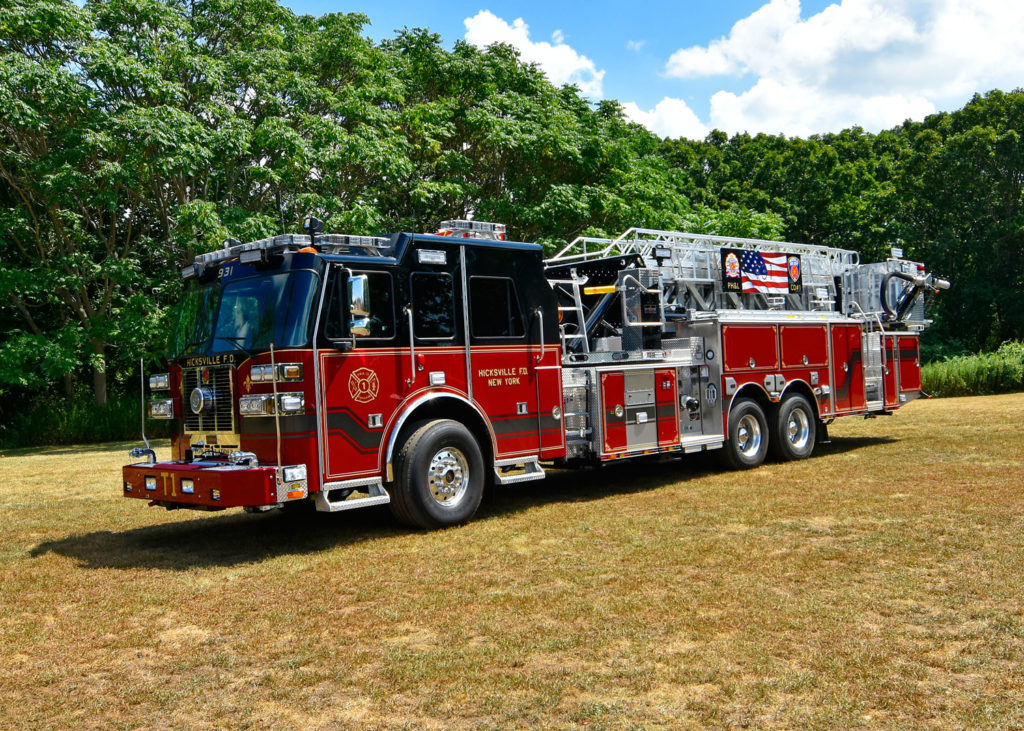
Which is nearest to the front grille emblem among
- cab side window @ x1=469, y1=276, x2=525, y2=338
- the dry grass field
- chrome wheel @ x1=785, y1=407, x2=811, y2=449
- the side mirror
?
the dry grass field

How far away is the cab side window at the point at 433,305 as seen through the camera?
28.5ft

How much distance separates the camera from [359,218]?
19.2 m

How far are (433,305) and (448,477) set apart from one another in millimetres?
1641

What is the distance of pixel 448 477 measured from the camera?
8781 mm

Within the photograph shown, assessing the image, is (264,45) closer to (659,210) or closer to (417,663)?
(659,210)

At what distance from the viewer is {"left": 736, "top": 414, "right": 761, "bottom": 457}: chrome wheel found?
12.6 m

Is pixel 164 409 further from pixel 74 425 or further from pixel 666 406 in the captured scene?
pixel 74 425

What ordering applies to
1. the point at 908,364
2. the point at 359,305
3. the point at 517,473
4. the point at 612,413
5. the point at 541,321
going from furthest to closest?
the point at 908,364, the point at 612,413, the point at 541,321, the point at 517,473, the point at 359,305

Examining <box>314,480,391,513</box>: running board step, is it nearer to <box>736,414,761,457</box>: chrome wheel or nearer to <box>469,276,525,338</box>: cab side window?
<box>469,276,525,338</box>: cab side window

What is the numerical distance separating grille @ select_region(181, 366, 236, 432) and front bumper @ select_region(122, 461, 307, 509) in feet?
1.16

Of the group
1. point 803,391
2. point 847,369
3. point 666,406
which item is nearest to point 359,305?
point 666,406

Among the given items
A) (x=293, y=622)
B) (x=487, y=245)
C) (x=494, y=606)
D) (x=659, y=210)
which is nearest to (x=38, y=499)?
(x=487, y=245)

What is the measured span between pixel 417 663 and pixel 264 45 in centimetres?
2050

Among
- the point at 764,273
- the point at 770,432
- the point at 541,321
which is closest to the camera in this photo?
the point at 541,321
